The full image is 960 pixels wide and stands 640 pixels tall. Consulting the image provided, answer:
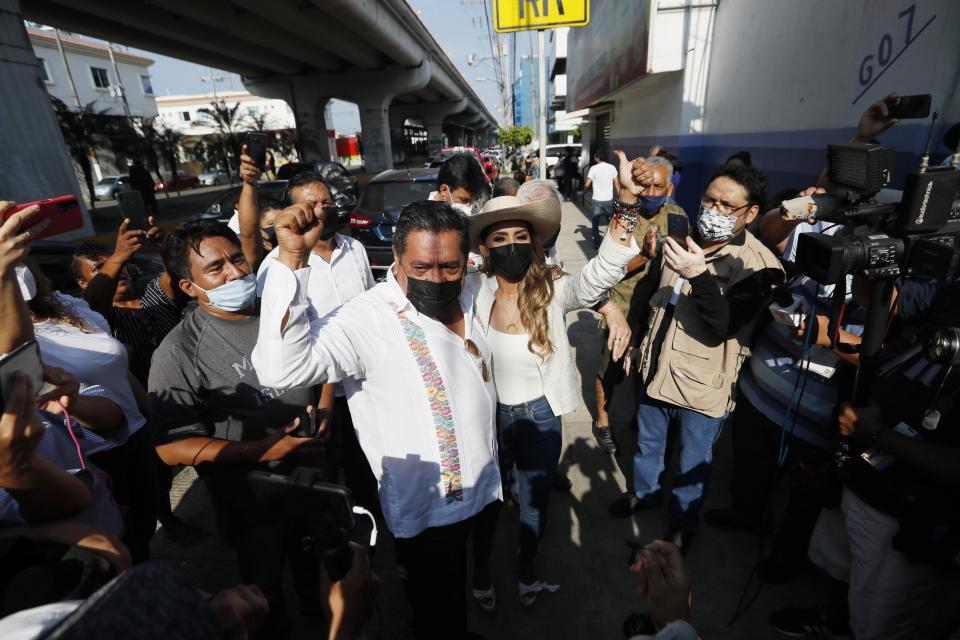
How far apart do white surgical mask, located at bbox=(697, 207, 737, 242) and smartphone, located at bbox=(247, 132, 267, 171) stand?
2.39 meters

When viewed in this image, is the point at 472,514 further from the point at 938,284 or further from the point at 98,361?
the point at 938,284

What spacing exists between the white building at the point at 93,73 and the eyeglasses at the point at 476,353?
3720 centimetres

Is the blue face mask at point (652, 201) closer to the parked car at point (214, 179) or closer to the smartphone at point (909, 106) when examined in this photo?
the smartphone at point (909, 106)

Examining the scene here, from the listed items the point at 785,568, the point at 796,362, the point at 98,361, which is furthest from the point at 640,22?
the point at 98,361

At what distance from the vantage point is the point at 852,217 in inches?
58.7

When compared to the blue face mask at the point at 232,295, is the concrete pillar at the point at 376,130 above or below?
above

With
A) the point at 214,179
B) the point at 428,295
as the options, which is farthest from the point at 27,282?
the point at 214,179

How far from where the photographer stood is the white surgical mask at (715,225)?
6.99 ft

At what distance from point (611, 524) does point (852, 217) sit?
1.96 meters

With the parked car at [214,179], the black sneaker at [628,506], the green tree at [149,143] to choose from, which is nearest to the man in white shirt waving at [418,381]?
the black sneaker at [628,506]

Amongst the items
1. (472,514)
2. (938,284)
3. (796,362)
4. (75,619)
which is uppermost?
(75,619)

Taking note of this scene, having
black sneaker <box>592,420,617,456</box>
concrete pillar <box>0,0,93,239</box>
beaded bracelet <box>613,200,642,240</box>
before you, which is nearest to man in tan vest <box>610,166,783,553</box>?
beaded bracelet <box>613,200,642,240</box>

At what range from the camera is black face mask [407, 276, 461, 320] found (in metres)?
1.56

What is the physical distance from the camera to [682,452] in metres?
2.33
